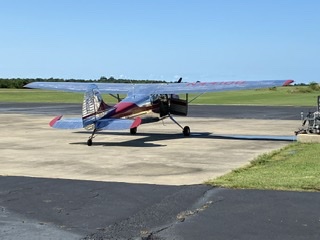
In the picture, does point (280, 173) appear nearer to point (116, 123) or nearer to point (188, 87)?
point (116, 123)

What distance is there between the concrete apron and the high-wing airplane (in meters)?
0.85

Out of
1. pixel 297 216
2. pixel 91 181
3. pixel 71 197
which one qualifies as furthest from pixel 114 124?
pixel 297 216

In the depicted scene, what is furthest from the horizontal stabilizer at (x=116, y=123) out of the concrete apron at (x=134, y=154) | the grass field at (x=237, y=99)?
the grass field at (x=237, y=99)

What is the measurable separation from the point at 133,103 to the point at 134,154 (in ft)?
18.6

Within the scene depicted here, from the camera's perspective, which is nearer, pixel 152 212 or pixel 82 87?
pixel 152 212

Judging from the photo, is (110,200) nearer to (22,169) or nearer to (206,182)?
(206,182)

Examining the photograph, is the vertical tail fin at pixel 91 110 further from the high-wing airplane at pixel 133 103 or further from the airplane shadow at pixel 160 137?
the airplane shadow at pixel 160 137

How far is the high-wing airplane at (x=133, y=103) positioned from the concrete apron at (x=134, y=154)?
0.85 meters

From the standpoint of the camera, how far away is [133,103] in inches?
882

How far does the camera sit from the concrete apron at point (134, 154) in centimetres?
1288

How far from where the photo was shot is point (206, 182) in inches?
443

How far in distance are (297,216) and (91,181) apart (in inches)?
208

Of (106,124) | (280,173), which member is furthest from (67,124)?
(280,173)

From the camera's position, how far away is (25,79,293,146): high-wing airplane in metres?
20.1
